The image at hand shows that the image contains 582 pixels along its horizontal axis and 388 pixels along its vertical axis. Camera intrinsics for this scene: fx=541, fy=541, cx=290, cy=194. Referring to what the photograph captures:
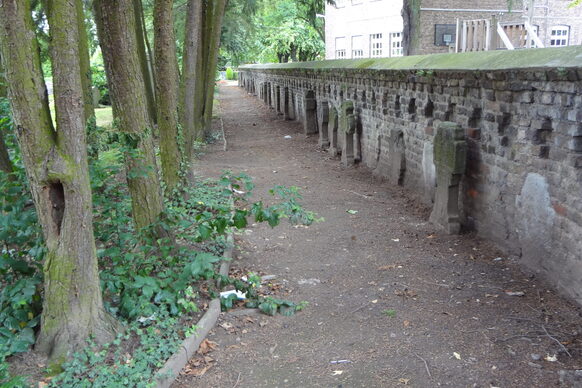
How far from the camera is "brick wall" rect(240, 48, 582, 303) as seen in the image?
16.0 ft

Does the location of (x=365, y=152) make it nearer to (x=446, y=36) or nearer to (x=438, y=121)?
(x=438, y=121)

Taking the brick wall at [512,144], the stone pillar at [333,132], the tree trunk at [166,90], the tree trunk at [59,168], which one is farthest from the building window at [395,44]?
the tree trunk at [59,168]

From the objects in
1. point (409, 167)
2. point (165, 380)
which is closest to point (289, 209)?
point (165, 380)

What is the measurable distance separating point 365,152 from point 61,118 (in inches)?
349

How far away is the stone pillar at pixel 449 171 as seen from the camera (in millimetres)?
6805

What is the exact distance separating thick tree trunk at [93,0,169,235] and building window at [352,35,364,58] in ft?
94.6

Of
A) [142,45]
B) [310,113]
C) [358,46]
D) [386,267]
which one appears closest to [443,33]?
[358,46]

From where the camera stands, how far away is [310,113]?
1720cm

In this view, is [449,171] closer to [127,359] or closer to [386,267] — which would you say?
[386,267]

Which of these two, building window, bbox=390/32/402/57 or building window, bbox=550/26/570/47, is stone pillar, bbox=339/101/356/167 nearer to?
building window, bbox=390/32/402/57

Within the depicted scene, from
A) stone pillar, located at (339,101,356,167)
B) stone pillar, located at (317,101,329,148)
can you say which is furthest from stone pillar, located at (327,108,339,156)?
stone pillar, located at (339,101,356,167)

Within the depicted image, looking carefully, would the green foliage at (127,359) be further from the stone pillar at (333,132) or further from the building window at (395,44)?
the building window at (395,44)

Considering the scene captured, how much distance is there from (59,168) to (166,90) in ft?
13.1

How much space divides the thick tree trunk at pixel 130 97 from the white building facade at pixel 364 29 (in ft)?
74.4
